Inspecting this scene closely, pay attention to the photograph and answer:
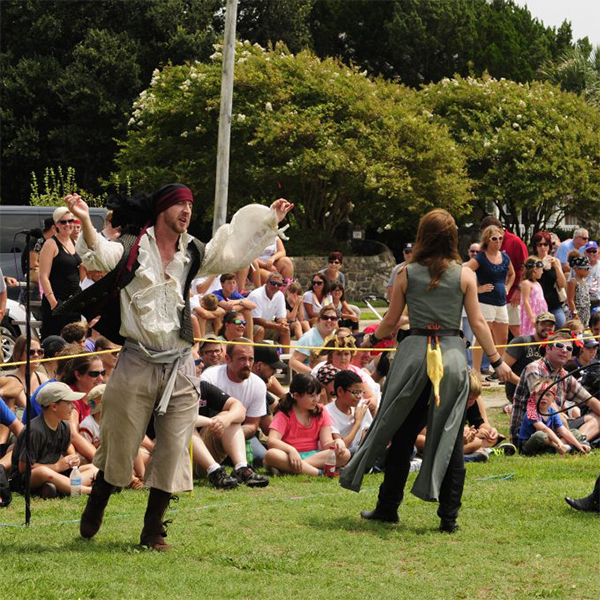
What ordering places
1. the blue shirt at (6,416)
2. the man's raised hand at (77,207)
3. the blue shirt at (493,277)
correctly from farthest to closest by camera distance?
1. the blue shirt at (493,277)
2. the blue shirt at (6,416)
3. the man's raised hand at (77,207)

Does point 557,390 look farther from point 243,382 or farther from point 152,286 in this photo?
point 152,286

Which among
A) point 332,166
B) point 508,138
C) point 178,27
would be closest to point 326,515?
point 332,166

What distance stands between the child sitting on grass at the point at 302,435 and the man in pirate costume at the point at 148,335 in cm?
273

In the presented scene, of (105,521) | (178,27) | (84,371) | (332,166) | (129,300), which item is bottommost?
(105,521)

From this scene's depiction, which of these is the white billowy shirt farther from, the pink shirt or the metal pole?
the metal pole

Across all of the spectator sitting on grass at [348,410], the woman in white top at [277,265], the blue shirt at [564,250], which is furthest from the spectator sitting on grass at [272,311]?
the blue shirt at [564,250]

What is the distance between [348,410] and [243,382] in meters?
0.94

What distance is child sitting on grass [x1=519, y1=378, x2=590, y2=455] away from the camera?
10.5 metres

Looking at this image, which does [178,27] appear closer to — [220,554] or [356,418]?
[356,418]

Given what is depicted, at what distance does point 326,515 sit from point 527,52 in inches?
1888

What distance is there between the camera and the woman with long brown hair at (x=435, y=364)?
281 inches

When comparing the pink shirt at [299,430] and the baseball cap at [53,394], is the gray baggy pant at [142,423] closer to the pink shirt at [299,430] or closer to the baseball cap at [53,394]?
the baseball cap at [53,394]

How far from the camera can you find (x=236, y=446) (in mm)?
9281

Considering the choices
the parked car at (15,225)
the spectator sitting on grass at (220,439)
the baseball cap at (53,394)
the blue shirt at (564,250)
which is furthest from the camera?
the parked car at (15,225)
